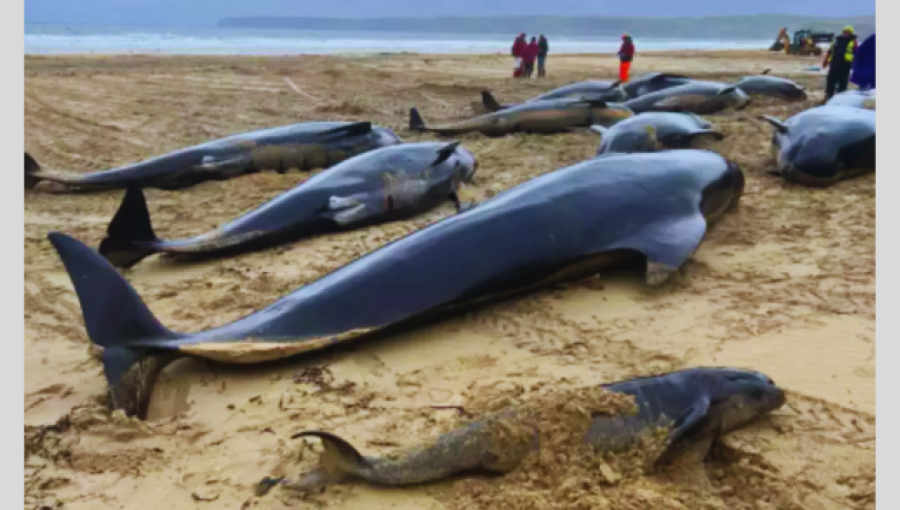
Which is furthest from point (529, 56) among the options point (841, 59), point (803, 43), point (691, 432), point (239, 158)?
point (691, 432)

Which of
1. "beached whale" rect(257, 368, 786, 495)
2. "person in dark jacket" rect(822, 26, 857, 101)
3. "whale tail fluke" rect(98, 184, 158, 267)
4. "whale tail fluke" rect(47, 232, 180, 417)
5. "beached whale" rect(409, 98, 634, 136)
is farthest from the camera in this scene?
"person in dark jacket" rect(822, 26, 857, 101)

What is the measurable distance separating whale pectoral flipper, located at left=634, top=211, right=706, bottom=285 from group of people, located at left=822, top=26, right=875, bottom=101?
11.7 metres

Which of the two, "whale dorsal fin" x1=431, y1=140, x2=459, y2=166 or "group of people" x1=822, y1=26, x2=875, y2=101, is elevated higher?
"group of people" x1=822, y1=26, x2=875, y2=101

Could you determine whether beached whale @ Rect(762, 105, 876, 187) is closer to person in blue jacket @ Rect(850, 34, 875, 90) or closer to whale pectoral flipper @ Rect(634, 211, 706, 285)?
whale pectoral flipper @ Rect(634, 211, 706, 285)

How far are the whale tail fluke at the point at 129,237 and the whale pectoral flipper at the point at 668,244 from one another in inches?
164

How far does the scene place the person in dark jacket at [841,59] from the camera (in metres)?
15.4

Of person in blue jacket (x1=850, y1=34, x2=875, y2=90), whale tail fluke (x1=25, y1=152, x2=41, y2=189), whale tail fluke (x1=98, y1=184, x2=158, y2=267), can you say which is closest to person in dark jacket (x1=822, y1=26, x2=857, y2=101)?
person in blue jacket (x1=850, y1=34, x2=875, y2=90)

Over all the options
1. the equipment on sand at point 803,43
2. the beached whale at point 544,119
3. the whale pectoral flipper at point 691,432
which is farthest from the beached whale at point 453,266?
the equipment on sand at point 803,43

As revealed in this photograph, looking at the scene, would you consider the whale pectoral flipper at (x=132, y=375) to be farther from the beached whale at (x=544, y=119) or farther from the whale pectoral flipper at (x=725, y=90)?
the whale pectoral flipper at (x=725, y=90)

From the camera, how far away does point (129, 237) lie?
255 inches

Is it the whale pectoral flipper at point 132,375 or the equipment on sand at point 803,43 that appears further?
the equipment on sand at point 803,43

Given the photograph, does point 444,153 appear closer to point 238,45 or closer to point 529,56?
point 529,56

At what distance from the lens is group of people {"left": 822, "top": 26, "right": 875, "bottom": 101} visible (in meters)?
15.4

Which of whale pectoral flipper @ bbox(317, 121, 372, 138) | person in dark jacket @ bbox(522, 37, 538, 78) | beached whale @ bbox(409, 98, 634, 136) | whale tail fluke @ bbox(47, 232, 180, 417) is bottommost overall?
whale tail fluke @ bbox(47, 232, 180, 417)
